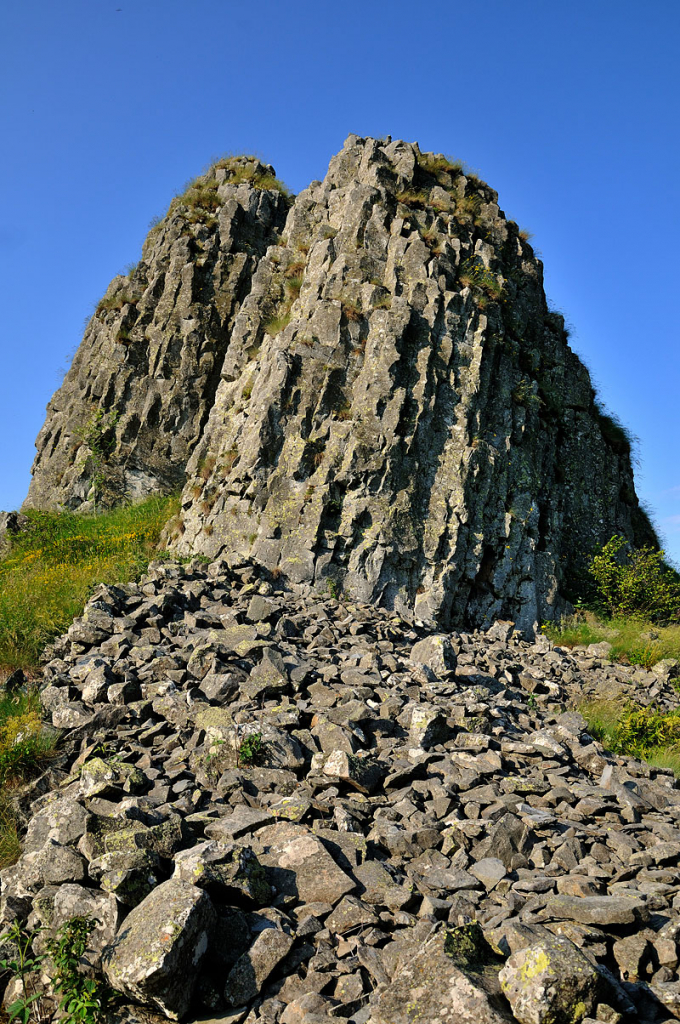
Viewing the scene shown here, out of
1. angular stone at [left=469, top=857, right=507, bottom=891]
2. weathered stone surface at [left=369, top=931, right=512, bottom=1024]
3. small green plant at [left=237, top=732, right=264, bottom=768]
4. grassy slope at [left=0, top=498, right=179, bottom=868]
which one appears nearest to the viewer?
weathered stone surface at [left=369, top=931, right=512, bottom=1024]

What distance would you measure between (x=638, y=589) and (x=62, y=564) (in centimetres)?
1436

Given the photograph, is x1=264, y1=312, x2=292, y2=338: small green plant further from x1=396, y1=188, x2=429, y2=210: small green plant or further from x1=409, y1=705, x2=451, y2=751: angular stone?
x1=409, y1=705, x2=451, y2=751: angular stone

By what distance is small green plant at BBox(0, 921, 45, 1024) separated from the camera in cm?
373

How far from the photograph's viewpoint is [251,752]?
6059 millimetres

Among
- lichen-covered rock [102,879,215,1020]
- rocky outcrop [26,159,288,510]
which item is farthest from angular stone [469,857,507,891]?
rocky outcrop [26,159,288,510]

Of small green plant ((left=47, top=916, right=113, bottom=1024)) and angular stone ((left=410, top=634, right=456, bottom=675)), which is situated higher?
angular stone ((left=410, top=634, right=456, bottom=675))

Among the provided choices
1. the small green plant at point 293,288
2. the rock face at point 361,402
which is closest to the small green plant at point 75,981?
the rock face at point 361,402

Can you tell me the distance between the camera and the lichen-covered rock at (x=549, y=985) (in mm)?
3150

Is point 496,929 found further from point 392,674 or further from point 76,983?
point 392,674

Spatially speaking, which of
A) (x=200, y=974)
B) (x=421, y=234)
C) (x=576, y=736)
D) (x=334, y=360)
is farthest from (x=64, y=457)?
(x=200, y=974)

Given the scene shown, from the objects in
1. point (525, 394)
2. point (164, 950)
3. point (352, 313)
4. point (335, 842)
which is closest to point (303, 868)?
point (335, 842)

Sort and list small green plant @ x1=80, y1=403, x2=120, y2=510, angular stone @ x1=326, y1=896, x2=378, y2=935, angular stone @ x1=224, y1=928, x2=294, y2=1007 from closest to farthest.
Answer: angular stone @ x1=224, y1=928, x2=294, y2=1007 < angular stone @ x1=326, y1=896, x2=378, y2=935 < small green plant @ x1=80, y1=403, x2=120, y2=510

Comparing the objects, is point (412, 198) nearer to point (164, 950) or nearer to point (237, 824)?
point (237, 824)

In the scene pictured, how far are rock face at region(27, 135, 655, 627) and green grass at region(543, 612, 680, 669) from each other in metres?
0.70
